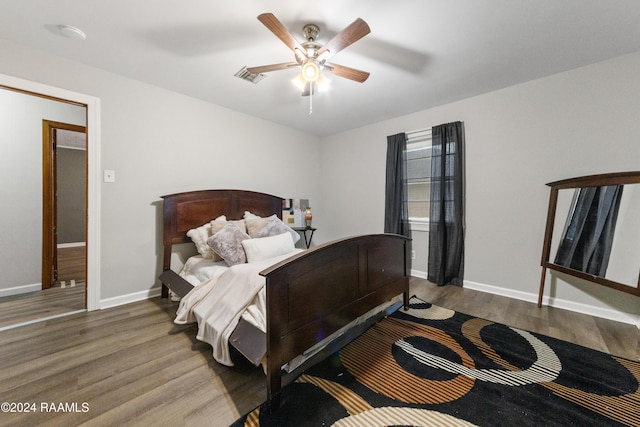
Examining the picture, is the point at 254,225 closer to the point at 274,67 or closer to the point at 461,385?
the point at 274,67

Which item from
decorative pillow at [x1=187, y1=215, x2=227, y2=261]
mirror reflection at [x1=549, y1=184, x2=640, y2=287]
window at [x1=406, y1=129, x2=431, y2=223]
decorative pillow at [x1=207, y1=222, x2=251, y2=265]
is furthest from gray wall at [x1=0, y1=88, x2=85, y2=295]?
mirror reflection at [x1=549, y1=184, x2=640, y2=287]

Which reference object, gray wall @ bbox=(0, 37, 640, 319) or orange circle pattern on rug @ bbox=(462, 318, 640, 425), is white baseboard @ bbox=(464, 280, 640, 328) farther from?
orange circle pattern on rug @ bbox=(462, 318, 640, 425)

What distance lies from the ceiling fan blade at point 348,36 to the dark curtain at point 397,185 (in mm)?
2283

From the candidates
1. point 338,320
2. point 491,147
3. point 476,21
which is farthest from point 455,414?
point 491,147

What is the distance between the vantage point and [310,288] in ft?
5.15

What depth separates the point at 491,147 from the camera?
3.05 metres

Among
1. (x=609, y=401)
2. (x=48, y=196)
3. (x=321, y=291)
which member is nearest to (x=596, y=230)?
(x=609, y=401)

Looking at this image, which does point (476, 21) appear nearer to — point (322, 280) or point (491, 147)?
point (491, 147)

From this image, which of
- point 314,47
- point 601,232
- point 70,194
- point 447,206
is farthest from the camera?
point 70,194

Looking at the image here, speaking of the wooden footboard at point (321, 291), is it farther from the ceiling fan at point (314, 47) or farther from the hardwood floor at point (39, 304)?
the hardwood floor at point (39, 304)

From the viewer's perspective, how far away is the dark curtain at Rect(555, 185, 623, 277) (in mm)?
2234

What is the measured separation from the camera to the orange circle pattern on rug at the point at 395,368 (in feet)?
4.76

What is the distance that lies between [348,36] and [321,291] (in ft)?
5.73

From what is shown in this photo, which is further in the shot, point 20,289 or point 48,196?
point 48,196
